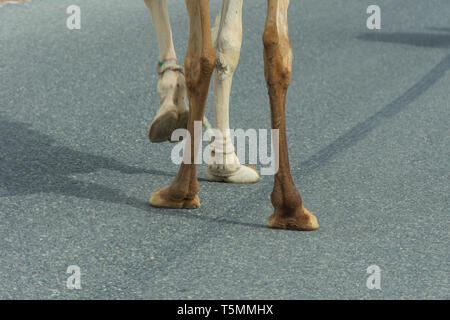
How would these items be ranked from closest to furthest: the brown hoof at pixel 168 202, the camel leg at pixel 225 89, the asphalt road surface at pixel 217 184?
1. the asphalt road surface at pixel 217 184
2. the brown hoof at pixel 168 202
3. the camel leg at pixel 225 89

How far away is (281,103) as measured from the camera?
3893 millimetres

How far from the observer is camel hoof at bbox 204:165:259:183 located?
15.4ft

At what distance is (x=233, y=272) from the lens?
11.2 feet

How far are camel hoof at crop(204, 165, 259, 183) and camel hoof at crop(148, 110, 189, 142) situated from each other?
1.08 ft

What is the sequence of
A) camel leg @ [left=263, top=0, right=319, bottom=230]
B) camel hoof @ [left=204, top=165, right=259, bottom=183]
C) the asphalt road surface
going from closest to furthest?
the asphalt road surface → camel leg @ [left=263, top=0, right=319, bottom=230] → camel hoof @ [left=204, top=165, right=259, bottom=183]

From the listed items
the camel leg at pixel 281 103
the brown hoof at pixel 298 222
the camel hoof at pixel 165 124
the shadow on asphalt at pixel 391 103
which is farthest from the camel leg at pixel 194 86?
the shadow on asphalt at pixel 391 103

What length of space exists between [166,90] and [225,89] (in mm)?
379

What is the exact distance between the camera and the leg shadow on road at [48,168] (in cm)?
435

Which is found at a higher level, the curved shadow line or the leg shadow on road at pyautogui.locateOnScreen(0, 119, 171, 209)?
the curved shadow line

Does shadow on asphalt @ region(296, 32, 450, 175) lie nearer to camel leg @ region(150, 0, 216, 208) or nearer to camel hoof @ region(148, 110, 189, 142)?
camel hoof @ region(148, 110, 189, 142)

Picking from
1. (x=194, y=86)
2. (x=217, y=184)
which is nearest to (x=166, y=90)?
(x=217, y=184)

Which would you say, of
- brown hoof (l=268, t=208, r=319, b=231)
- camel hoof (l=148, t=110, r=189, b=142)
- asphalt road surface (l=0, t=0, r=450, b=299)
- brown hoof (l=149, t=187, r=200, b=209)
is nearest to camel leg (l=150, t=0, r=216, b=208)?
brown hoof (l=149, t=187, r=200, b=209)

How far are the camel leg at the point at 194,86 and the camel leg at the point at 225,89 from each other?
0.56 metres

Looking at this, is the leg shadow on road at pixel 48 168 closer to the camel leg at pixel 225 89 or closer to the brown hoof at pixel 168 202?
the brown hoof at pixel 168 202
